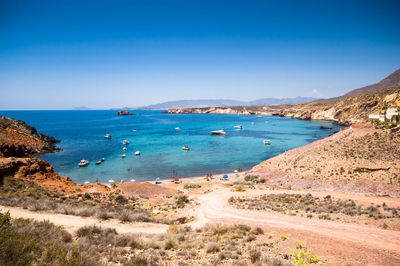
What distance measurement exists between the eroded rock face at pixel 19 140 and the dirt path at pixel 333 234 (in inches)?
1778

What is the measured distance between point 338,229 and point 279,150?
42846 millimetres

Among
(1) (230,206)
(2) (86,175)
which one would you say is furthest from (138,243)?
(2) (86,175)

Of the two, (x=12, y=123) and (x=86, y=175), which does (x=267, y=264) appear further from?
(x=12, y=123)

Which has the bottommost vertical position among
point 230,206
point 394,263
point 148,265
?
point 230,206

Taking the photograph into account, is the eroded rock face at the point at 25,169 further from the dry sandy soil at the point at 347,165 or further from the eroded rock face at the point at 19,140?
the eroded rock face at the point at 19,140

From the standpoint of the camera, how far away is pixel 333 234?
934cm

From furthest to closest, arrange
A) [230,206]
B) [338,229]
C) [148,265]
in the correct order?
[230,206] < [338,229] < [148,265]

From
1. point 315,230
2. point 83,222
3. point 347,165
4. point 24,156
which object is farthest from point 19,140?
point 347,165

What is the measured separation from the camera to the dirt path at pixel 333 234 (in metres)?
7.39

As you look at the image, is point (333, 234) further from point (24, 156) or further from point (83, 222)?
point (24, 156)

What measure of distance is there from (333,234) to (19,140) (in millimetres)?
59713

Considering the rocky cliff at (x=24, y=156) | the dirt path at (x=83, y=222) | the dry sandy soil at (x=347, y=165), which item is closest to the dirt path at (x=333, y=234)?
the dirt path at (x=83, y=222)

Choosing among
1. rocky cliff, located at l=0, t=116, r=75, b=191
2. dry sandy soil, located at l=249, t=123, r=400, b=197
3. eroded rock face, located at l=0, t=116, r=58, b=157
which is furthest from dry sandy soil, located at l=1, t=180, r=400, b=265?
eroded rock face, located at l=0, t=116, r=58, b=157

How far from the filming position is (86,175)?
33812mm
